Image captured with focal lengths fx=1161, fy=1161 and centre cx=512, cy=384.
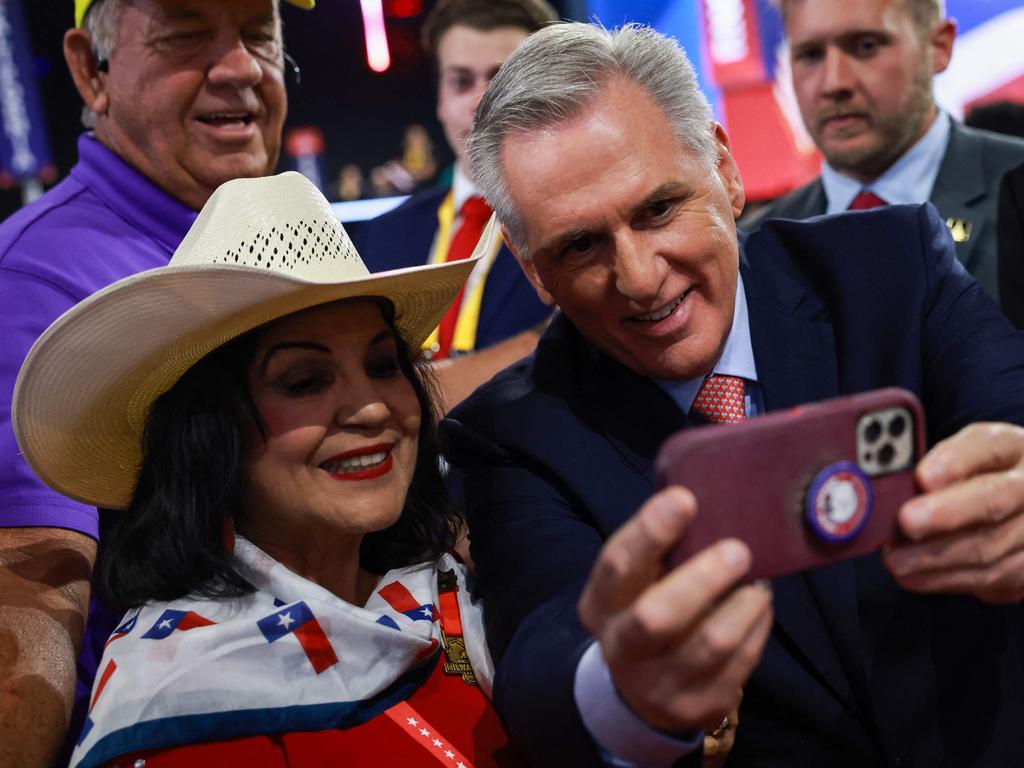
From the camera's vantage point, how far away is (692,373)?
1736 mm

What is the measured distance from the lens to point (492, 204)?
186cm

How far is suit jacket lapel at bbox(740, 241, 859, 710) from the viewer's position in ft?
5.26

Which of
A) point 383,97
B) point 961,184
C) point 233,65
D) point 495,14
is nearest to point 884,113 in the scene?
point 961,184

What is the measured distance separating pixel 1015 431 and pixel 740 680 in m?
0.41

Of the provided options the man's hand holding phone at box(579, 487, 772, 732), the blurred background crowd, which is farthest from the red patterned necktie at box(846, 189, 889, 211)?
the blurred background crowd

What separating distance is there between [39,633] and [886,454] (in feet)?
3.98

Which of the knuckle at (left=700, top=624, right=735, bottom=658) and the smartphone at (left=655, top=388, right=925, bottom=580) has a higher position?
the smartphone at (left=655, top=388, right=925, bottom=580)

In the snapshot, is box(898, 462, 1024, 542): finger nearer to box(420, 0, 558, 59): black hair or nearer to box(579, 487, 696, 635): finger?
box(579, 487, 696, 635): finger

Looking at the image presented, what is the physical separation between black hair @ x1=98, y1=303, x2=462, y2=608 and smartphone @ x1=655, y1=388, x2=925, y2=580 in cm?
87

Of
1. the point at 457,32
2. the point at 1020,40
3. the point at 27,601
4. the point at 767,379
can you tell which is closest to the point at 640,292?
the point at 767,379

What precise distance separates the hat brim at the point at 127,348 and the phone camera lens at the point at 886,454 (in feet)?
2.66

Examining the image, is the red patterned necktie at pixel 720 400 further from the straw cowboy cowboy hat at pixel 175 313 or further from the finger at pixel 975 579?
the finger at pixel 975 579

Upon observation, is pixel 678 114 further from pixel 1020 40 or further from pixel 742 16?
pixel 742 16

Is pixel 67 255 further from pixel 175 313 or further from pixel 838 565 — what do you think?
pixel 838 565
